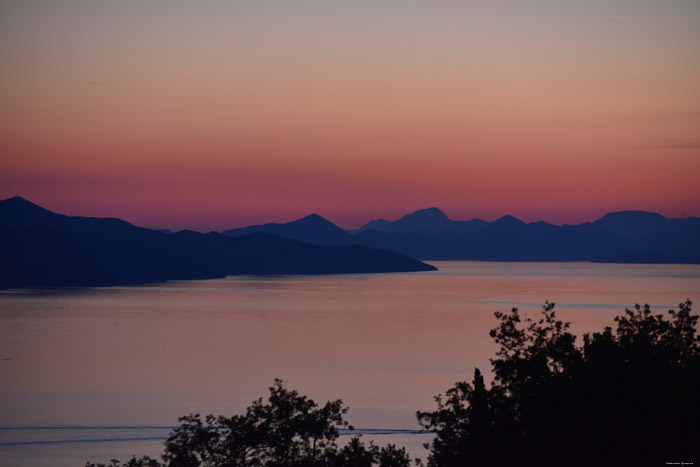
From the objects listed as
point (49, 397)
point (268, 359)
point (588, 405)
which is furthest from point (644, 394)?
point (268, 359)

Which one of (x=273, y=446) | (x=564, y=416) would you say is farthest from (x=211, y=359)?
(x=564, y=416)

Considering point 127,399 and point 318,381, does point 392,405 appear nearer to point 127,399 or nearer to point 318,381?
point 318,381

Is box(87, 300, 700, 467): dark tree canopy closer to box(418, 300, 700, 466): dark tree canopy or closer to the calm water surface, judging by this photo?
box(418, 300, 700, 466): dark tree canopy

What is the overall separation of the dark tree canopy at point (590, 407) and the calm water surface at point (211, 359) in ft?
70.6

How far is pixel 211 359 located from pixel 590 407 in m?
69.1

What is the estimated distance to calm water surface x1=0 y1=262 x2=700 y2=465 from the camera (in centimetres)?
5591

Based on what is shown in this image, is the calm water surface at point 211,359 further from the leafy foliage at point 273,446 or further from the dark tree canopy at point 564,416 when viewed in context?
the dark tree canopy at point 564,416

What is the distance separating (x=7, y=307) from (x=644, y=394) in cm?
15621

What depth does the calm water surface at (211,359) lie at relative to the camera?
55.9m

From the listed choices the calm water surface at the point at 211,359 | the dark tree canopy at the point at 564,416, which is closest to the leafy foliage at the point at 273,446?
the dark tree canopy at the point at 564,416

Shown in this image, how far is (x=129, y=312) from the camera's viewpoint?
483 feet

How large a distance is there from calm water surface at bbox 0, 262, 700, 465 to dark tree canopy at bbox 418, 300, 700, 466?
21.5 m

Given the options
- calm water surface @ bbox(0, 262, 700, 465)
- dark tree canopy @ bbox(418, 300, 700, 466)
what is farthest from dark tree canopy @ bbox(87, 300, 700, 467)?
calm water surface @ bbox(0, 262, 700, 465)

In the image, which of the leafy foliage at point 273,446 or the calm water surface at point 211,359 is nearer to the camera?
the leafy foliage at point 273,446
